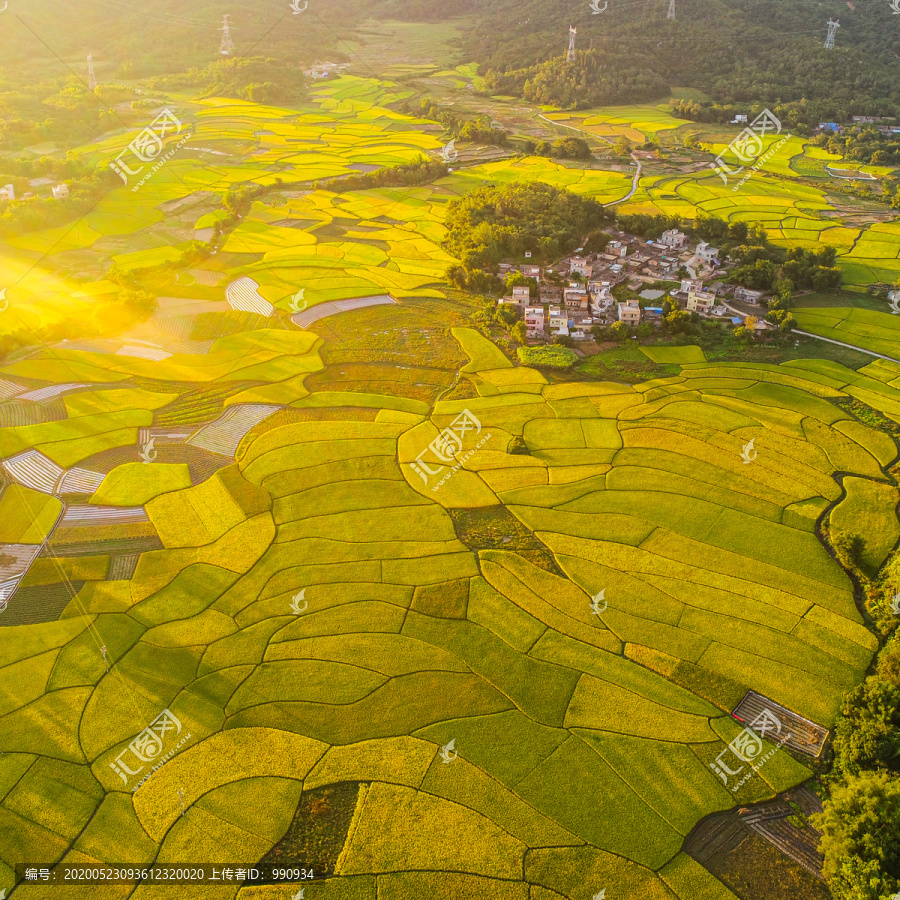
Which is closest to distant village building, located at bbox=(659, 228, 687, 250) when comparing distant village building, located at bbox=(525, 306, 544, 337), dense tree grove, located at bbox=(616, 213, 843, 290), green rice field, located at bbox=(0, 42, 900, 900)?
dense tree grove, located at bbox=(616, 213, 843, 290)

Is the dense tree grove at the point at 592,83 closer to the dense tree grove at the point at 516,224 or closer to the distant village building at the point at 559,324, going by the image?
the dense tree grove at the point at 516,224

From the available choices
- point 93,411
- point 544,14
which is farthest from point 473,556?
point 544,14

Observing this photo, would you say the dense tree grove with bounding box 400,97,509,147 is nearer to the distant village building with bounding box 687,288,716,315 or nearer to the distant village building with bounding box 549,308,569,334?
the distant village building with bounding box 687,288,716,315

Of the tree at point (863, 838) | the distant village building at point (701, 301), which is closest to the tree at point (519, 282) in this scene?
the distant village building at point (701, 301)

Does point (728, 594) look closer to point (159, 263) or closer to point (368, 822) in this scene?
point (368, 822)

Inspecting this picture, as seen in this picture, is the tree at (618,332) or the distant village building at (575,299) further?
the distant village building at (575,299)

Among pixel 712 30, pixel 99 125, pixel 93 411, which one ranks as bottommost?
pixel 93 411
